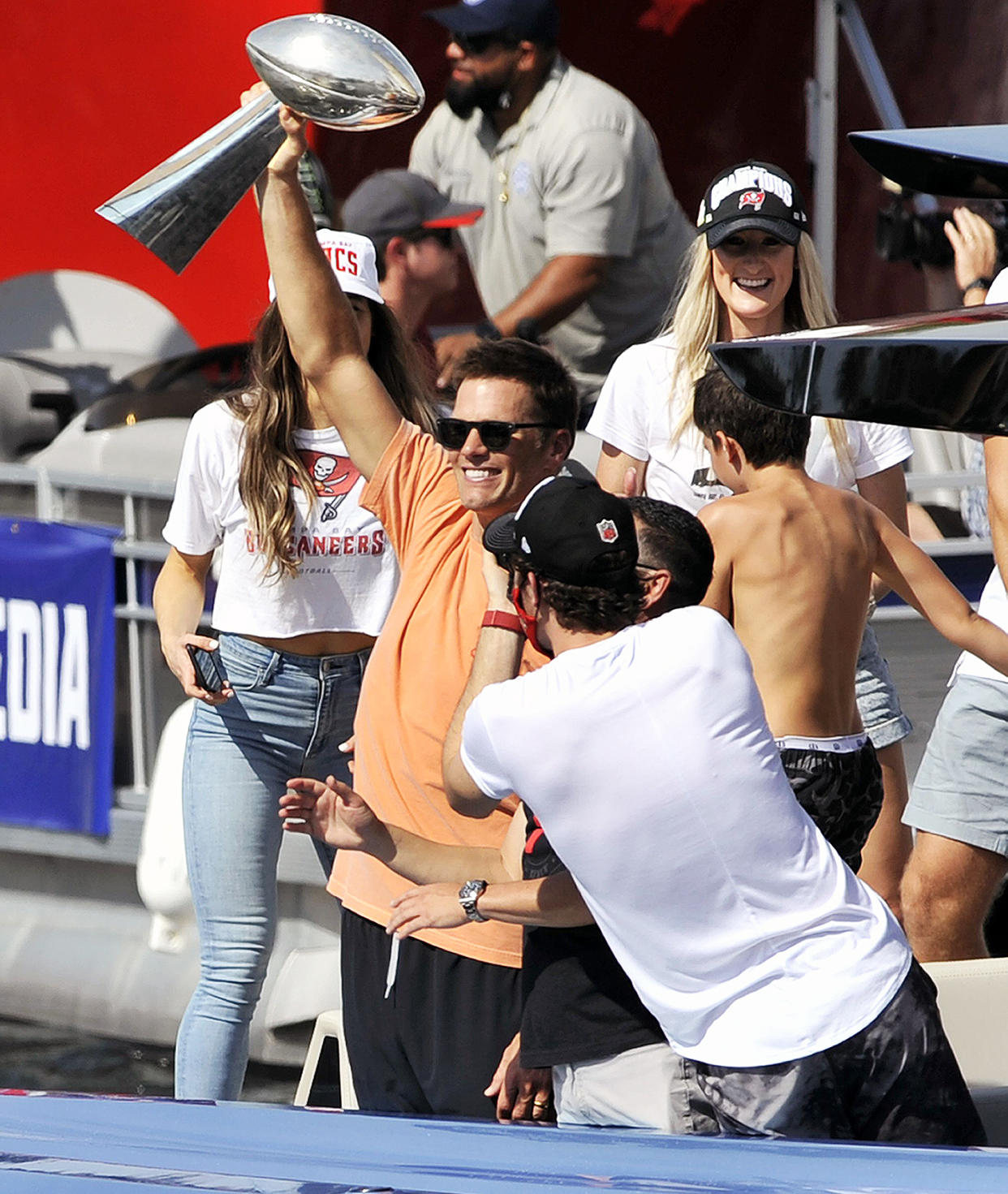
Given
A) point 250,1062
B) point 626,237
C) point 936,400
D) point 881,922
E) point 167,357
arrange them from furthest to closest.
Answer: point 167,357, point 626,237, point 250,1062, point 881,922, point 936,400

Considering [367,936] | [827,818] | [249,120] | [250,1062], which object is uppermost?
[249,120]

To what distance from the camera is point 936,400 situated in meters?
1.76

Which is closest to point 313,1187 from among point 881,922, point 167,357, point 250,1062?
point 881,922

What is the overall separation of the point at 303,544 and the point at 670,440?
712 millimetres

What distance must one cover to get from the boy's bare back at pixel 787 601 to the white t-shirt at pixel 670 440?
0.50m

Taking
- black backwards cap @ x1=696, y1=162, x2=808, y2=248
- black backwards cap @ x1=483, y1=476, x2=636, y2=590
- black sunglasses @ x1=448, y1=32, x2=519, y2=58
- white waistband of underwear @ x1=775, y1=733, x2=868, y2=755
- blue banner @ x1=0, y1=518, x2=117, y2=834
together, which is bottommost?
blue banner @ x1=0, y1=518, x2=117, y2=834

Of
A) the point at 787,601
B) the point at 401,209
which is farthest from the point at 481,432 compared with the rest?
the point at 401,209

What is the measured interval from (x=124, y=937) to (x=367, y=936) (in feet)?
8.04

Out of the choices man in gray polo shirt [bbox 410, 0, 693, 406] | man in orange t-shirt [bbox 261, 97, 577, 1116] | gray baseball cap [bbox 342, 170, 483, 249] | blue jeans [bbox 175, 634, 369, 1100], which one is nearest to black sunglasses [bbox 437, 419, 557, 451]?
man in orange t-shirt [bbox 261, 97, 577, 1116]

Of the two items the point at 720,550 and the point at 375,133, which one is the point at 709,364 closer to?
the point at 720,550

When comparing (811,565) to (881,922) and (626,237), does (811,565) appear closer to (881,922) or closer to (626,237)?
(881,922)

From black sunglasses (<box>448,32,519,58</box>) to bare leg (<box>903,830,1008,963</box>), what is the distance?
3.04 metres

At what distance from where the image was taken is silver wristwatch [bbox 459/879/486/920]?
95.6 inches

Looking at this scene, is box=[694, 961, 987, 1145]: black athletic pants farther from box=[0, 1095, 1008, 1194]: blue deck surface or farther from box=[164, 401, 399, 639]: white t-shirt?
box=[164, 401, 399, 639]: white t-shirt
